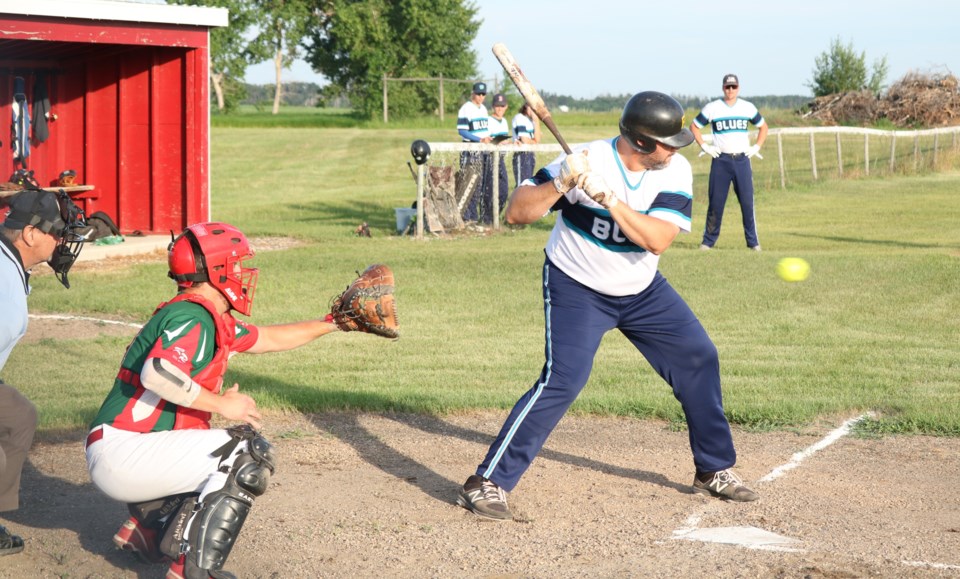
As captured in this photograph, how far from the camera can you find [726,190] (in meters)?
14.9

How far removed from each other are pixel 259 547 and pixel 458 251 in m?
10.2

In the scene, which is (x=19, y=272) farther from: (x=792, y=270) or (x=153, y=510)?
(x=792, y=270)

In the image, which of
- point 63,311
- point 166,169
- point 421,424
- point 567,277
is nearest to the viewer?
point 567,277

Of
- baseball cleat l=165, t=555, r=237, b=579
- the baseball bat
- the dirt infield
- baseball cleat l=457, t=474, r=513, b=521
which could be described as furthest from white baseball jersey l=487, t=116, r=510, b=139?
baseball cleat l=165, t=555, r=237, b=579

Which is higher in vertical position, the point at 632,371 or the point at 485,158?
the point at 485,158

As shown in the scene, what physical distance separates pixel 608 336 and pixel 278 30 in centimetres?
6547

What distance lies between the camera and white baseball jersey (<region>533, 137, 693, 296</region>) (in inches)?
207

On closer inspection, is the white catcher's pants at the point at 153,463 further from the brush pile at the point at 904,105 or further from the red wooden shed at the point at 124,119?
the brush pile at the point at 904,105

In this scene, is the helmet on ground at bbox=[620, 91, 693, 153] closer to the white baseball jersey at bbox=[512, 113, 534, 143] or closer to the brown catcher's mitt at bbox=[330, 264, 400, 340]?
the brown catcher's mitt at bbox=[330, 264, 400, 340]

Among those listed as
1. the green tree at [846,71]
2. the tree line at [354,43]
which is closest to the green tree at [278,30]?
the tree line at [354,43]

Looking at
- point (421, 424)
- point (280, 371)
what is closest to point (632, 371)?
point (421, 424)

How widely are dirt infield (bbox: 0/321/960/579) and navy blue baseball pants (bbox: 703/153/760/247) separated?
311 inches

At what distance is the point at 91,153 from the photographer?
55.1ft

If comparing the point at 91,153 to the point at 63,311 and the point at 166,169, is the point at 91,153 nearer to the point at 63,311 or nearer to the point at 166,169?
the point at 166,169
